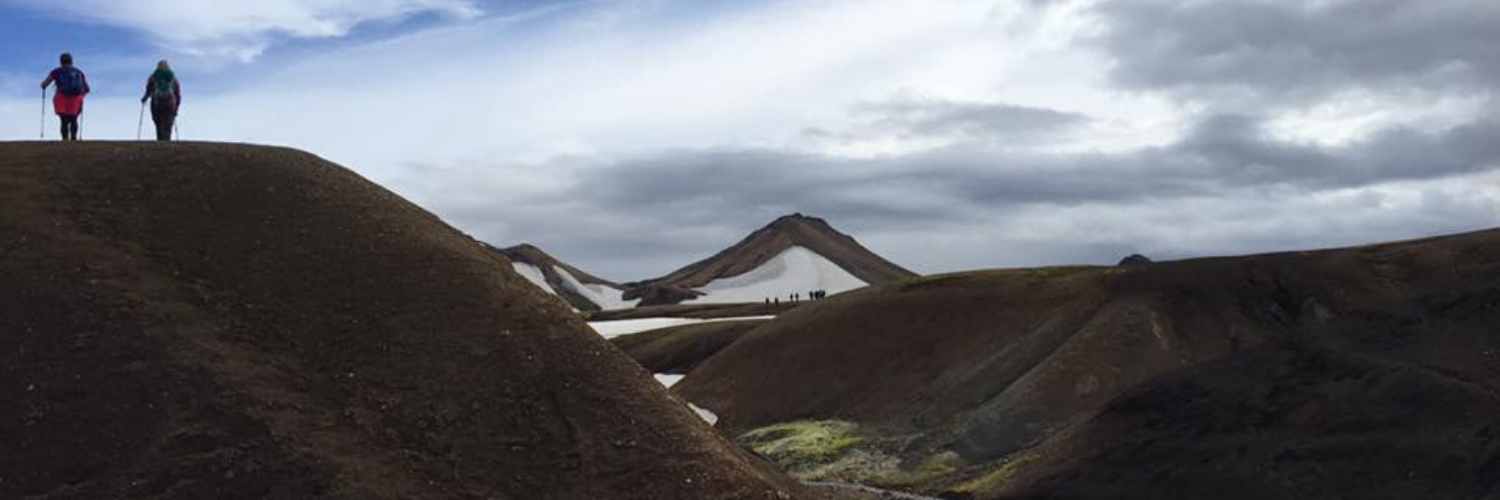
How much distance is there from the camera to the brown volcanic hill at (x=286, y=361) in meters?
27.8

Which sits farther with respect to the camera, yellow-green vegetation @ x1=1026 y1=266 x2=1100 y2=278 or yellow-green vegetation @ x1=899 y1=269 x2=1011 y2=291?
yellow-green vegetation @ x1=899 y1=269 x2=1011 y2=291

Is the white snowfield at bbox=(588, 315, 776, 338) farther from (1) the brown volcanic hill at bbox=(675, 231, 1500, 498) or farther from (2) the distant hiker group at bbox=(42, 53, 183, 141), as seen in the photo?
(2) the distant hiker group at bbox=(42, 53, 183, 141)

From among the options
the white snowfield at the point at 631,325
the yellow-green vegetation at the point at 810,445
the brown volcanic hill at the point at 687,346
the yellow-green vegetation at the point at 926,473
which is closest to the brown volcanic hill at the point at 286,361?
the yellow-green vegetation at the point at 926,473

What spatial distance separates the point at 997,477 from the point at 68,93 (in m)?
30.9

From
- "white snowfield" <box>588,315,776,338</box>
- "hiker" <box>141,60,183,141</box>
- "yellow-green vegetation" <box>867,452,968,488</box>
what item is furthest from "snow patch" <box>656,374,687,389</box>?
"hiker" <box>141,60,183,141</box>

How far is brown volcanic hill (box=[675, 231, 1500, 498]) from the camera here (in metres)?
39.7

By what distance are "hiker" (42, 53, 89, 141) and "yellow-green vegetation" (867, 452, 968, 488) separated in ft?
94.3

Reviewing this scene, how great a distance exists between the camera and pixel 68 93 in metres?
40.7

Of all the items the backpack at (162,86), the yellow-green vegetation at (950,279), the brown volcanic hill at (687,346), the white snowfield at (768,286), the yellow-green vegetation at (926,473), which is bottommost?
the yellow-green vegetation at (926,473)

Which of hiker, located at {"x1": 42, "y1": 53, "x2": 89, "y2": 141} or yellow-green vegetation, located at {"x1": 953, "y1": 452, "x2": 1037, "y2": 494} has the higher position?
hiker, located at {"x1": 42, "y1": 53, "x2": 89, "y2": 141}

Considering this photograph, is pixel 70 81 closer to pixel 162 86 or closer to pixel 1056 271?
pixel 162 86

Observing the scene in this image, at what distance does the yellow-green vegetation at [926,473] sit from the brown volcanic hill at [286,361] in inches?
778

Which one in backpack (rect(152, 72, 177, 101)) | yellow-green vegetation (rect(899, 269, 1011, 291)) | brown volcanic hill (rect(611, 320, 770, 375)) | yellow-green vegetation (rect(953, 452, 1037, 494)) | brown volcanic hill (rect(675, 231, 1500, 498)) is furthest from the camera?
brown volcanic hill (rect(611, 320, 770, 375))

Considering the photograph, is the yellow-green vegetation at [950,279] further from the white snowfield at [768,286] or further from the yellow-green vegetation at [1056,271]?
the white snowfield at [768,286]
